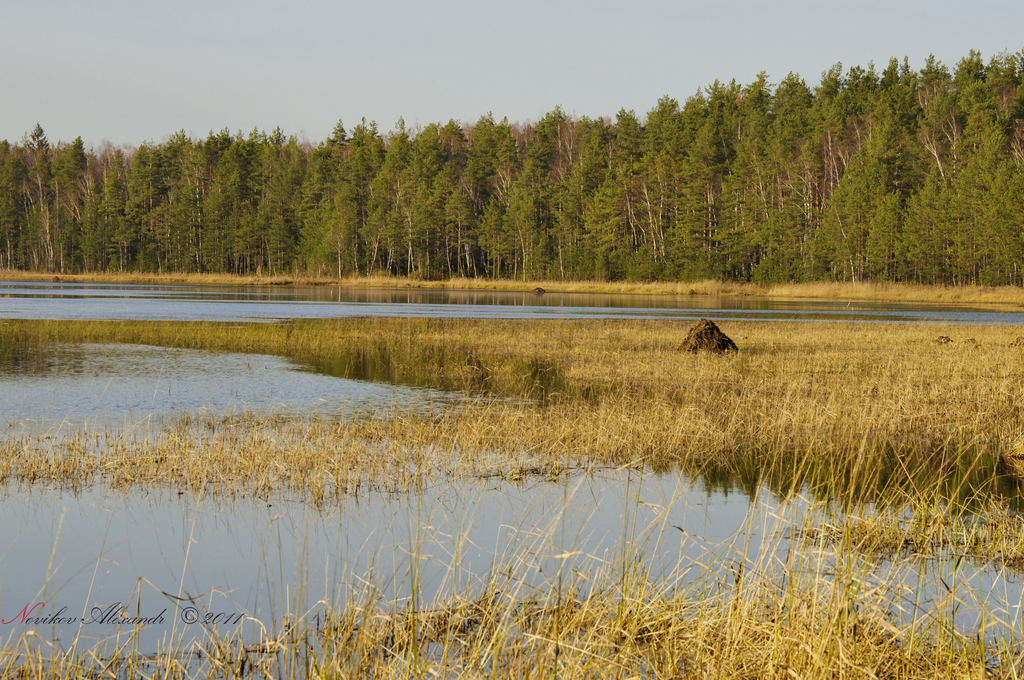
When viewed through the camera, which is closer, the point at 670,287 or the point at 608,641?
the point at 608,641

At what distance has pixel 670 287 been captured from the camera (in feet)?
233

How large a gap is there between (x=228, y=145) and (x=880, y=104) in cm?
8798

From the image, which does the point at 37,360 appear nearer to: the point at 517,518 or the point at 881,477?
the point at 517,518

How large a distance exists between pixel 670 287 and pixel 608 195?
1851 cm

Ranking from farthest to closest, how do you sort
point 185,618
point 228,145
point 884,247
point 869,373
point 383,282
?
point 228,145, point 383,282, point 884,247, point 869,373, point 185,618

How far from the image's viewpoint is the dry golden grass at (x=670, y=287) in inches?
2323

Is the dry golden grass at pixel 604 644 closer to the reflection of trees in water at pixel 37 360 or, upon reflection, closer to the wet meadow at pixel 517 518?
the wet meadow at pixel 517 518

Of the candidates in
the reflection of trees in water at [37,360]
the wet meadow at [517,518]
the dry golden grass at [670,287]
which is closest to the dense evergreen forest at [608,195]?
the dry golden grass at [670,287]

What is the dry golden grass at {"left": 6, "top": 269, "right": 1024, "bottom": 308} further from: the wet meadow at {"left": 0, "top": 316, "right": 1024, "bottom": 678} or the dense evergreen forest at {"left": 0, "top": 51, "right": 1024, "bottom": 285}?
the wet meadow at {"left": 0, "top": 316, "right": 1024, "bottom": 678}

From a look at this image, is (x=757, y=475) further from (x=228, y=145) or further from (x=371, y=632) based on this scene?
(x=228, y=145)

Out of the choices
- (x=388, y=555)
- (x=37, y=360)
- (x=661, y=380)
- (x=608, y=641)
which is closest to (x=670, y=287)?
(x=661, y=380)

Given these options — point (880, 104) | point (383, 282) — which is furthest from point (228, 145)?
point (880, 104)

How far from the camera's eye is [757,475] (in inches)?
380

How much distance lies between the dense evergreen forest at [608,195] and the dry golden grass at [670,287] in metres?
4.25
